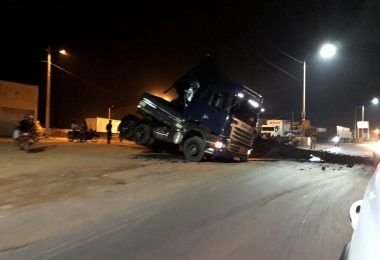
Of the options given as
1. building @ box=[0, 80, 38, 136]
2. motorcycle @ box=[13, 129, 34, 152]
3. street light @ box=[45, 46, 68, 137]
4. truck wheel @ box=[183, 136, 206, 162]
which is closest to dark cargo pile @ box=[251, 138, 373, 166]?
truck wheel @ box=[183, 136, 206, 162]

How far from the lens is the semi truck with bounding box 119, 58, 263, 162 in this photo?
63.6ft

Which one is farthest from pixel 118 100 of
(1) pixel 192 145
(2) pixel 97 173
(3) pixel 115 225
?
(3) pixel 115 225

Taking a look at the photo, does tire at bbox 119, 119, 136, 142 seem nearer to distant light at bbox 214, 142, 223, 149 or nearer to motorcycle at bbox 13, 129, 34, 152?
motorcycle at bbox 13, 129, 34, 152

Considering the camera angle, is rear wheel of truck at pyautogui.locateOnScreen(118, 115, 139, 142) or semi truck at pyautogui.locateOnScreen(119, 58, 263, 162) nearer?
semi truck at pyautogui.locateOnScreen(119, 58, 263, 162)

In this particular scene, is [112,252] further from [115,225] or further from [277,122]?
[277,122]

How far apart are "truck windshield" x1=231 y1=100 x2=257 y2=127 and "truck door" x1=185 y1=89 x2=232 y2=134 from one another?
0.42 metres

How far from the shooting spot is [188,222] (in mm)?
8281

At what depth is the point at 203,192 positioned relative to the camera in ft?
37.7

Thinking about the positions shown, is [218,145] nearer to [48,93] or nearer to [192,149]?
[192,149]

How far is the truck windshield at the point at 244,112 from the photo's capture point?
63.9ft

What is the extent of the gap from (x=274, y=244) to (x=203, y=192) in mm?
4744

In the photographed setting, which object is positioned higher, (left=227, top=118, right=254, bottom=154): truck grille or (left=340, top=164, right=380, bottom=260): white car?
(left=227, top=118, right=254, bottom=154): truck grille

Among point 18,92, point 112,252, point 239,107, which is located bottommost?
point 112,252

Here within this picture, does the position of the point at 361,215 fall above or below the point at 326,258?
above
